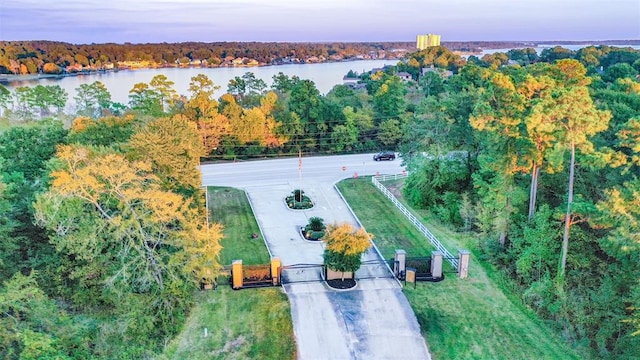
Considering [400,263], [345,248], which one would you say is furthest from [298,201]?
[345,248]

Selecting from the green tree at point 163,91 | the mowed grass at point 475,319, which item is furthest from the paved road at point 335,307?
the green tree at point 163,91

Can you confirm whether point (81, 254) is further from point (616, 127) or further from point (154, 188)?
point (616, 127)

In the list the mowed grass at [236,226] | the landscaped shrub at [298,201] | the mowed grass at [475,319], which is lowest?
the mowed grass at [475,319]

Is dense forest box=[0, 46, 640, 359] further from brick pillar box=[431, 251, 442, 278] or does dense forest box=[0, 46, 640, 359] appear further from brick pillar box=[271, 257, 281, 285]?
brick pillar box=[431, 251, 442, 278]

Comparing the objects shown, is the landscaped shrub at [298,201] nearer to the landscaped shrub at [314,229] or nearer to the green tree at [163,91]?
the landscaped shrub at [314,229]

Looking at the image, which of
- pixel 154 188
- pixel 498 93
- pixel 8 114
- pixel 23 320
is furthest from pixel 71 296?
pixel 8 114

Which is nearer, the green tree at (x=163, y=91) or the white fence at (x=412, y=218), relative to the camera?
the white fence at (x=412, y=218)

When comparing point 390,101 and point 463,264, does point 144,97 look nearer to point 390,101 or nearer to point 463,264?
point 390,101
